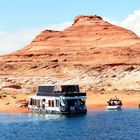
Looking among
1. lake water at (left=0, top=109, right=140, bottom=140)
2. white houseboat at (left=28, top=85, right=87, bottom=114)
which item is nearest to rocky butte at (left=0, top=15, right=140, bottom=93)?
white houseboat at (left=28, top=85, right=87, bottom=114)

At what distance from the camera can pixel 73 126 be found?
259ft

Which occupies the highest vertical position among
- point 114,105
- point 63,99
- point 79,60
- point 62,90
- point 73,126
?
point 79,60

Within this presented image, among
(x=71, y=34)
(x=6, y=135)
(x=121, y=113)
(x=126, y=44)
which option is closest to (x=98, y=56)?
(x=126, y=44)

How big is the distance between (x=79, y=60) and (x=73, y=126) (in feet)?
246

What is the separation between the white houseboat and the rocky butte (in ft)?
134

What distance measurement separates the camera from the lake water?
227ft

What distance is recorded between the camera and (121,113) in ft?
319

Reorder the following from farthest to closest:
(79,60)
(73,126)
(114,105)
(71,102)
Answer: (79,60) < (114,105) < (71,102) < (73,126)

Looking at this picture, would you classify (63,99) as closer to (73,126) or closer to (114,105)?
(73,126)

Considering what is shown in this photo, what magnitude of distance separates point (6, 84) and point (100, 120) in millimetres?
61836

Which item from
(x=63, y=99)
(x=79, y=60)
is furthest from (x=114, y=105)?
(x=79, y=60)

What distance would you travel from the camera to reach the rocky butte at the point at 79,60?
5595 inches

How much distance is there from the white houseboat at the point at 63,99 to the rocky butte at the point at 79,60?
4096 centimetres

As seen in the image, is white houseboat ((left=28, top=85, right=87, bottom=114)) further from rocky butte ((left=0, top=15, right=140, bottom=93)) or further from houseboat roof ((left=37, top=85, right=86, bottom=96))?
rocky butte ((left=0, top=15, right=140, bottom=93))
